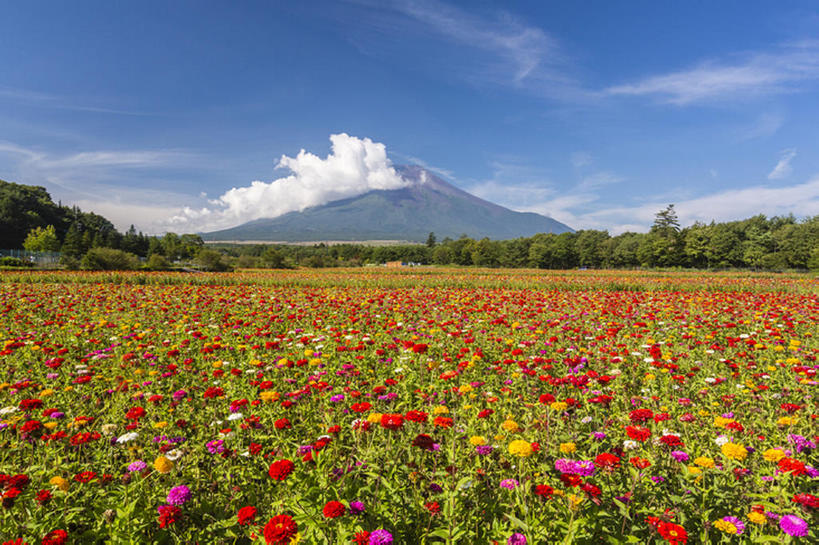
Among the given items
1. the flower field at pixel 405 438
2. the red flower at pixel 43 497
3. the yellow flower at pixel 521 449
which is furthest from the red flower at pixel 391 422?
the red flower at pixel 43 497

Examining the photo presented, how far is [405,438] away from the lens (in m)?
3.18

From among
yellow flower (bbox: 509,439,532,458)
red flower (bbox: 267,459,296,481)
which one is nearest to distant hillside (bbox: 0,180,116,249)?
red flower (bbox: 267,459,296,481)

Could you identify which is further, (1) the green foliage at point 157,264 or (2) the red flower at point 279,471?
(1) the green foliage at point 157,264

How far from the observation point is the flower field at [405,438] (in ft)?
6.52

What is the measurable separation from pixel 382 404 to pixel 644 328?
22.4ft

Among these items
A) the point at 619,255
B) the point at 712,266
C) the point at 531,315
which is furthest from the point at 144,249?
the point at 712,266

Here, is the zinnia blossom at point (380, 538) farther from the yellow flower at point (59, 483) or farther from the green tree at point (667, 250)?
the green tree at point (667, 250)

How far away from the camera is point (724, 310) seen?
9.80 metres

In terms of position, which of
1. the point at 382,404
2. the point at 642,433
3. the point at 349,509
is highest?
the point at 642,433

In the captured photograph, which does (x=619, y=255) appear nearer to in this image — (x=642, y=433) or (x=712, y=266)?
(x=712, y=266)

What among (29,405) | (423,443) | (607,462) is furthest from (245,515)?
(29,405)

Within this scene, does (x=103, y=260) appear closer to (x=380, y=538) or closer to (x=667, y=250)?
(x=380, y=538)

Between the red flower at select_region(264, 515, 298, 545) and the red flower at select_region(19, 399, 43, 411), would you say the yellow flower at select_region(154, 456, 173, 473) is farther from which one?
the red flower at select_region(19, 399, 43, 411)

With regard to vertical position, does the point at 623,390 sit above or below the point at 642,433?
below
